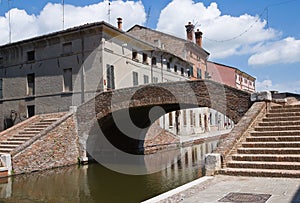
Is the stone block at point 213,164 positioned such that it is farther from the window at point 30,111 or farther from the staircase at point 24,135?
the window at point 30,111

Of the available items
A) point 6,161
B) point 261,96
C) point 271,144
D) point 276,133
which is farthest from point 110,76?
point 271,144

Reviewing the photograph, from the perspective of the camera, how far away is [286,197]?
5.58 metres

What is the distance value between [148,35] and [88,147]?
56.7 feet

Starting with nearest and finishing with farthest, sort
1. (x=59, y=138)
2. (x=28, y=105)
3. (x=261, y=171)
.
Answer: (x=261, y=171) < (x=59, y=138) < (x=28, y=105)

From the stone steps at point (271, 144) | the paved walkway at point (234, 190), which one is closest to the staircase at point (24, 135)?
the paved walkway at point (234, 190)

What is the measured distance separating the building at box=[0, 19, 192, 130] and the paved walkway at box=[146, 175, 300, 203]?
12.4 meters

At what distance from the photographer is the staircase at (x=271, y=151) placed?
7527 mm

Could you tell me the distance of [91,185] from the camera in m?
11.3

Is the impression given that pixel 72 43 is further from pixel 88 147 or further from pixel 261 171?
pixel 261 171

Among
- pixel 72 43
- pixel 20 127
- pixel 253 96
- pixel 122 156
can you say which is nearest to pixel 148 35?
pixel 72 43

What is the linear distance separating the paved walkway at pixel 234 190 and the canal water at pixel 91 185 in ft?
8.34

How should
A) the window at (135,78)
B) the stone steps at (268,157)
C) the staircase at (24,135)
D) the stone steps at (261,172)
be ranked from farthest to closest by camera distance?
the window at (135,78), the staircase at (24,135), the stone steps at (268,157), the stone steps at (261,172)

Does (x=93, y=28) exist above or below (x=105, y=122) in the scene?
above

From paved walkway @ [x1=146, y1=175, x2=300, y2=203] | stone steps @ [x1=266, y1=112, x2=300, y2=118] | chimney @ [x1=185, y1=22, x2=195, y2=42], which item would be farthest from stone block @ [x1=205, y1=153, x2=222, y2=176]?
chimney @ [x1=185, y1=22, x2=195, y2=42]
